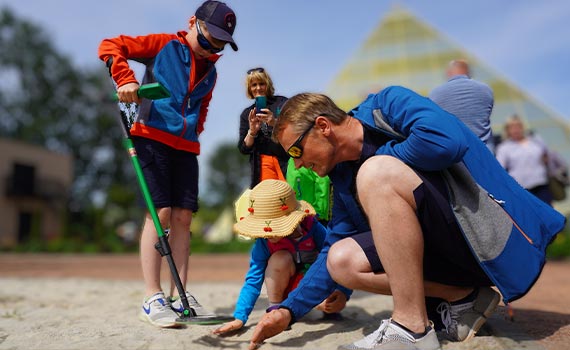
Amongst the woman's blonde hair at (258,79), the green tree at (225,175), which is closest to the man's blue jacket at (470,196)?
the woman's blonde hair at (258,79)

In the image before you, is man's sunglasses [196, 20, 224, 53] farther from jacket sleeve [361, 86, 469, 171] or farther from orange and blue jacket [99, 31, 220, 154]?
jacket sleeve [361, 86, 469, 171]

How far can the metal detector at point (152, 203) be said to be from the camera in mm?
2483

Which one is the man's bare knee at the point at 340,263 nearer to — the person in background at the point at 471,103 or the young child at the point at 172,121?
the young child at the point at 172,121

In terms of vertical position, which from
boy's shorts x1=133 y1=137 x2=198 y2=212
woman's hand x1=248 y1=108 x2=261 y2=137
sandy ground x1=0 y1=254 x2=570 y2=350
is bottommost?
sandy ground x1=0 y1=254 x2=570 y2=350

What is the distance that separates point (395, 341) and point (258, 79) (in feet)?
6.52

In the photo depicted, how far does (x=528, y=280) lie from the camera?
2.10m

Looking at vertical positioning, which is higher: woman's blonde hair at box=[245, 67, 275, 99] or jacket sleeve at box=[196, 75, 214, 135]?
woman's blonde hair at box=[245, 67, 275, 99]

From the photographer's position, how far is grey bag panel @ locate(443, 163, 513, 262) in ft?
6.68

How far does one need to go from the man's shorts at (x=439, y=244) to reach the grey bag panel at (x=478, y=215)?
47mm

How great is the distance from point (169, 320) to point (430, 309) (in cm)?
134

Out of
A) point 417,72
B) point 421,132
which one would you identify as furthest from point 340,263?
point 417,72

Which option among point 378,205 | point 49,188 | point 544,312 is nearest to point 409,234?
point 378,205

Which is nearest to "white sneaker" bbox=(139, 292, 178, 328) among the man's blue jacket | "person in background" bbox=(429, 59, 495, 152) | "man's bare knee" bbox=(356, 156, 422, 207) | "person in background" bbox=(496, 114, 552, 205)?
the man's blue jacket

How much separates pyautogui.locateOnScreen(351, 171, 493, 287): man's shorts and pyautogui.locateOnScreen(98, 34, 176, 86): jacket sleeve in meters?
1.53
